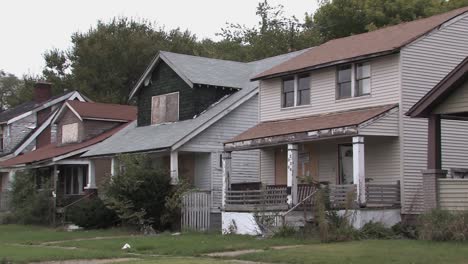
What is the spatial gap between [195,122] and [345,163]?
7.69m

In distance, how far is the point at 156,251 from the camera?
2030cm

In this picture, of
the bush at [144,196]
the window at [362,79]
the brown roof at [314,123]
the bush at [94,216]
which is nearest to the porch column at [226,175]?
the brown roof at [314,123]

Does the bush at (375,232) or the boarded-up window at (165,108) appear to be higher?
the boarded-up window at (165,108)

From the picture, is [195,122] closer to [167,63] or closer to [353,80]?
[167,63]

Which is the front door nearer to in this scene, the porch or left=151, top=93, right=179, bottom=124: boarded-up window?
the porch

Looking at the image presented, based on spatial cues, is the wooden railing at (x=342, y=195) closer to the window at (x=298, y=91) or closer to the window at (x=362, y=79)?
the window at (x=362, y=79)

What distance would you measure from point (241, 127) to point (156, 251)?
1237 centimetres

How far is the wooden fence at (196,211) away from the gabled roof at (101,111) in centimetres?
1403

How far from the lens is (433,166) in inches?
794

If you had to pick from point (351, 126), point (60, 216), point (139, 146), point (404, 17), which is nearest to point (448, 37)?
point (351, 126)

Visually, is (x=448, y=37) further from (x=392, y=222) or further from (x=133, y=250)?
(x=133, y=250)

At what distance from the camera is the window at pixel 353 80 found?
25125mm

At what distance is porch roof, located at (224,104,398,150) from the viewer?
22922 millimetres

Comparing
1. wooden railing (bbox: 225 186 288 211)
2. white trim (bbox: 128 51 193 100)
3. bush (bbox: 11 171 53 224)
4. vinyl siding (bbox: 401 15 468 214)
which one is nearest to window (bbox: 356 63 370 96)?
vinyl siding (bbox: 401 15 468 214)
